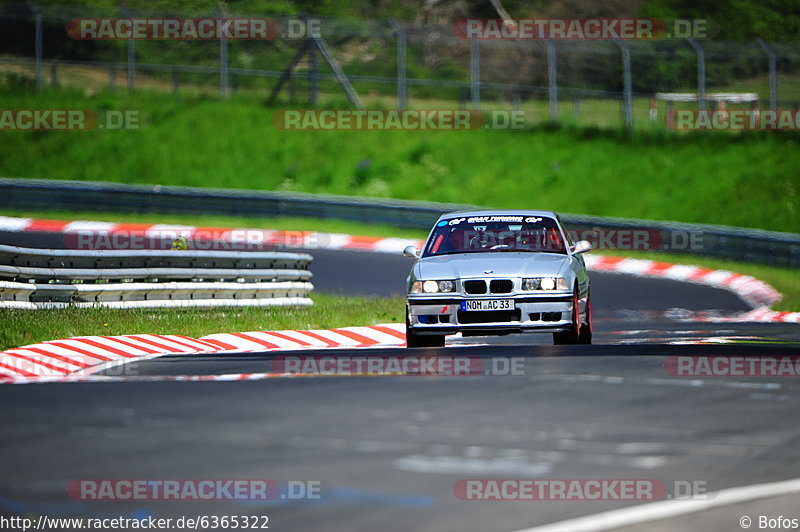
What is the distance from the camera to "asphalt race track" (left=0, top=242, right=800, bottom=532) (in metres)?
6.76

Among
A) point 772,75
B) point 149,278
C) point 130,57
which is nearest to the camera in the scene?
point 149,278

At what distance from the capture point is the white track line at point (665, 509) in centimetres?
648

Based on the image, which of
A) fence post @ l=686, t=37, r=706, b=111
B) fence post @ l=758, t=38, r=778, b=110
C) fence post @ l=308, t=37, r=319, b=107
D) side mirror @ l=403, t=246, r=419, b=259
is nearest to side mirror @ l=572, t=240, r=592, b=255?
side mirror @ l=403, t=246, r=419, b=259

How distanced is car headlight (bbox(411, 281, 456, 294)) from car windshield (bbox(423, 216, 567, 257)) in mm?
969

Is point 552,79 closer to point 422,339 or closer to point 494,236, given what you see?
point 494,236

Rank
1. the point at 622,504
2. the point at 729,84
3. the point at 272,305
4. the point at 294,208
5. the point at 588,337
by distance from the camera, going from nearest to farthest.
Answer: the point at 622,504 → the point at 588,337 → the point at 272,305 → the point at 294,208 → the point at 729,84

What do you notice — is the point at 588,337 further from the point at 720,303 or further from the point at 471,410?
the point at 720,303

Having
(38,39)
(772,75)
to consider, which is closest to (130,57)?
(38,39)

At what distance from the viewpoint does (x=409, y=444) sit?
8281 mm

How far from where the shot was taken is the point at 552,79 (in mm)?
38062

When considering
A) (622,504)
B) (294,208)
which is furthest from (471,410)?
(294,208)

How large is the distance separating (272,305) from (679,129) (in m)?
22.7

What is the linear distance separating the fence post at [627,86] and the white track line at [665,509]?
29175 millimetres

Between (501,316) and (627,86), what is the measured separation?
24198 mm
